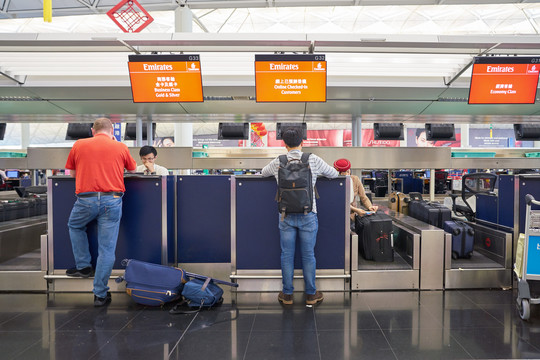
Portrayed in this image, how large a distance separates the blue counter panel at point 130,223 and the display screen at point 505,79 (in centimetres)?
451

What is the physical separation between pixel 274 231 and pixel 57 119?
6.45 meters

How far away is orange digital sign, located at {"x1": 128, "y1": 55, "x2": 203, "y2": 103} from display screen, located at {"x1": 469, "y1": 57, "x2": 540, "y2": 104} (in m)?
3.90

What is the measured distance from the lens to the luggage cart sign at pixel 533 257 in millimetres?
3035

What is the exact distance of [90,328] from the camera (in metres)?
2.85

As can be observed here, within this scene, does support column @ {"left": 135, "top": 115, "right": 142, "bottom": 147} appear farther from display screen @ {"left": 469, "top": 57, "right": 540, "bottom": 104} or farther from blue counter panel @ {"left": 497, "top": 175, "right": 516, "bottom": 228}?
blue counter panel @ {"left": 497, "top": 175, "right": 516, "bottom": 228}

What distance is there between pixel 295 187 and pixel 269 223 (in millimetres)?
712

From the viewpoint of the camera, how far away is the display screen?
4.59m

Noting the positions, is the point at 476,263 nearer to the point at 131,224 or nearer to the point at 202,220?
the point at 202,220

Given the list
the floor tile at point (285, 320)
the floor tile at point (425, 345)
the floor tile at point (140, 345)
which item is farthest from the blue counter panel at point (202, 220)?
the floor tile at point (425, 345)

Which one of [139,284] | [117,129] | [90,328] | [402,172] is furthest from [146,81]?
[402,172]

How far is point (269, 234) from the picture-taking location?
367 centimetres

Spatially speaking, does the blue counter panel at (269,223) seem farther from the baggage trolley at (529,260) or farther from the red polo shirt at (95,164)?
the baggage trolley at (529,260)

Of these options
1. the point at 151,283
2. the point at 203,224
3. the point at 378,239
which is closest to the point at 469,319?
the point at 378,239

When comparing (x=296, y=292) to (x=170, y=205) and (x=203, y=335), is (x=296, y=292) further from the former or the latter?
(x=170, y=205)
